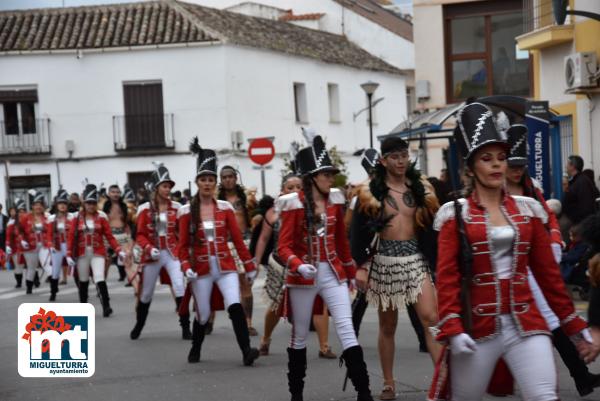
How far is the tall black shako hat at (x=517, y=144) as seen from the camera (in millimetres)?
9445

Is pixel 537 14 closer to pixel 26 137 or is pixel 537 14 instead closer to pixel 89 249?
pixel 89 249

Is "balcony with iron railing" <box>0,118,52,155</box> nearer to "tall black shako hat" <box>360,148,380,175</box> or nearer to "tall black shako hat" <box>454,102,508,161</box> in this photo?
"tall black shako hat" <box>360,148,380,175</box>

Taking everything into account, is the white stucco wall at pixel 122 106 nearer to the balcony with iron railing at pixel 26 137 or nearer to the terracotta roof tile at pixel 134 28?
the balcony with iron railing at pixel 26 137

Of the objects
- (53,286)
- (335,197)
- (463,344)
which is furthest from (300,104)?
(463,344)

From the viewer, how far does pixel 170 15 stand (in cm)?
4091

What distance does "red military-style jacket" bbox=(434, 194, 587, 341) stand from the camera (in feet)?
18.2

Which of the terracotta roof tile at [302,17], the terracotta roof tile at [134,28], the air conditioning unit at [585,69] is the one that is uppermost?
the terracotta roof tile at [302,17]

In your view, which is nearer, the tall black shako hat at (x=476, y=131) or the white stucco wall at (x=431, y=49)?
the tall black shako hat at (x=476, y=131)

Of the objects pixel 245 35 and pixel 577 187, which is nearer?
pixel 577 187

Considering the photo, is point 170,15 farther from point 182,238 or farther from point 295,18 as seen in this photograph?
point 182,238

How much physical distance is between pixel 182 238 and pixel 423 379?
2867 millimetres

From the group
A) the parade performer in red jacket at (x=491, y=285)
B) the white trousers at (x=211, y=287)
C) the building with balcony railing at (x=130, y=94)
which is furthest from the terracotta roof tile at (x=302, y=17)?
the parade performer in red jacket at (x=491, y=285)

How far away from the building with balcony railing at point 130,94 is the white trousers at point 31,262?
15.9 m

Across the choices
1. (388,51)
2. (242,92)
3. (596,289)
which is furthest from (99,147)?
(596,289)
